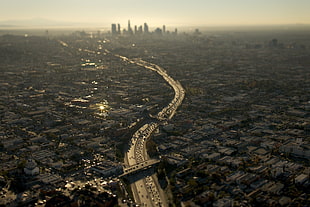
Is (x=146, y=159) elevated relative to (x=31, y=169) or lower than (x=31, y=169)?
lower

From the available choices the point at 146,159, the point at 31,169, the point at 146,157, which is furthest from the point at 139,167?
the point at 31,169

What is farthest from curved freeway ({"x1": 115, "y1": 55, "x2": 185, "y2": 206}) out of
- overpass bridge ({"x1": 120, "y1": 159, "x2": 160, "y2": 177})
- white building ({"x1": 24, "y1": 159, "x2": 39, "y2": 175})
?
white building ({"x1": 24, "y1": 159, "x2": 39, "y2": 175})

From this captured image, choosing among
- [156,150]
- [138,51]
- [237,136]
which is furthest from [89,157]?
[138,51]

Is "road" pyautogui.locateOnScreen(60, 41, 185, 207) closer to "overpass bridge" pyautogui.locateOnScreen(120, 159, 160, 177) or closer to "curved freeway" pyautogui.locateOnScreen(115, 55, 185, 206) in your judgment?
"curved freeway" pyautogui.locateOnScreen(115, 55, 185, 206)

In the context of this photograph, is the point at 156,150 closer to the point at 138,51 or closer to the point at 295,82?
the point at 295,82

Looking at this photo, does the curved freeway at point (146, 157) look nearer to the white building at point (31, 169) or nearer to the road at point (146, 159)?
the road at point (146, 159)

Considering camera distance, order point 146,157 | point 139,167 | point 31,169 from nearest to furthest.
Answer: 1. point 31,169
2. point 139,167
3. point 146,157

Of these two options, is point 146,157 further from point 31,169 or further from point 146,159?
point 31,169

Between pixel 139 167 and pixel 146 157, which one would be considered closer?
pixel 139 167

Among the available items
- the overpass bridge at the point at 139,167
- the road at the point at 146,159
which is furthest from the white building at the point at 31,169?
the road at the point at 146,159
